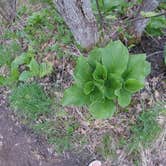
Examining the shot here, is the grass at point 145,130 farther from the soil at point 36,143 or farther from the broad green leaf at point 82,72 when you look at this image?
the broad green leaf at point 82,72

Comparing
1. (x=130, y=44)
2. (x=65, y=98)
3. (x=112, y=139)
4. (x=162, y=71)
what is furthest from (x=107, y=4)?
(x=112, y=139)

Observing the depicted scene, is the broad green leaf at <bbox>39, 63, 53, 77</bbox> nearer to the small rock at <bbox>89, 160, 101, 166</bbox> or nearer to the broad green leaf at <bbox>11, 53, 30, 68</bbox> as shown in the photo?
the broad green leaf at <bbox>11, 53, 30, 68</bbox>

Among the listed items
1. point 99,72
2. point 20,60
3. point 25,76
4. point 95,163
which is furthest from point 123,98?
point 20,60

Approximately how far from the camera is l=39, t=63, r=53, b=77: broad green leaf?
84.9 inches

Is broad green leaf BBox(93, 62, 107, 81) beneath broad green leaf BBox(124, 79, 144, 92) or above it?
above

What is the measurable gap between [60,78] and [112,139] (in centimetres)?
56

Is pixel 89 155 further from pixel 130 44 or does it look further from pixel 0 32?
pixel 0 32

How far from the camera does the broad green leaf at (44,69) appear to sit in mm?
2156

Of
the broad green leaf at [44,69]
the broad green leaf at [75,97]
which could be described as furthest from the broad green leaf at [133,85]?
the broad green leaf at [44,69]

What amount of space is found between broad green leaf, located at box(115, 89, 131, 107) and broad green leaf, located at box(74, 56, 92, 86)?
0.20 metres

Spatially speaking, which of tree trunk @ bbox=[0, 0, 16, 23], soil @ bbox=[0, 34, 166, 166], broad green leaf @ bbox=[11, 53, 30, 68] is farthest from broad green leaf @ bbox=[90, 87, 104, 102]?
tree trunk @ bbox=[0, 0, 16, 23]

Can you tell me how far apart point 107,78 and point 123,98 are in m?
0.14

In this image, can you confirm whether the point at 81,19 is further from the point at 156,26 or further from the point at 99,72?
the point at 156,26

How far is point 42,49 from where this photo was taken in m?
2.32
